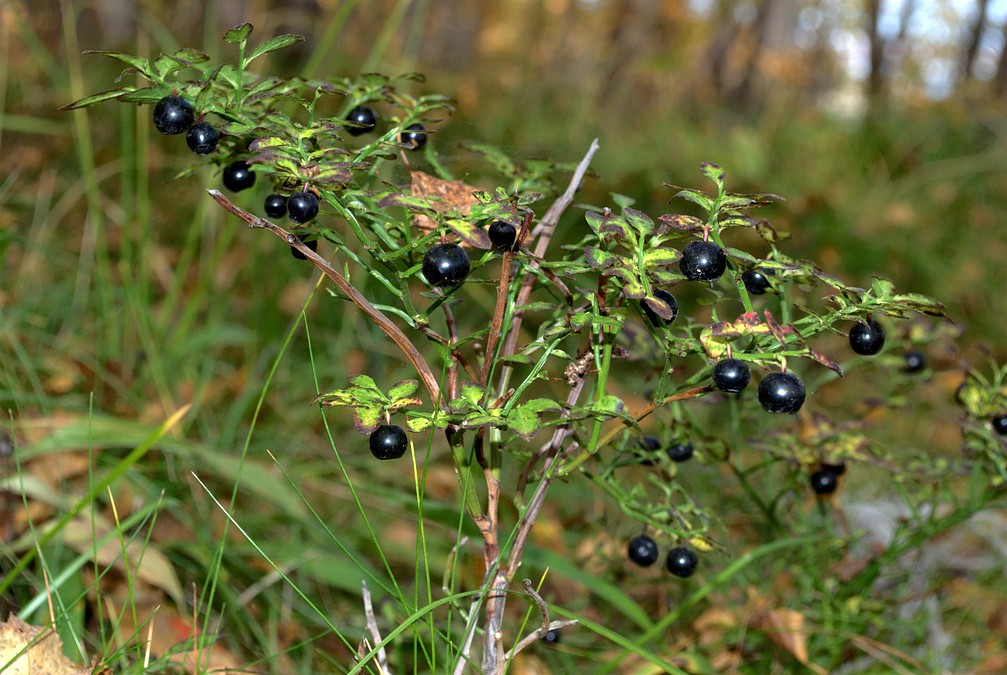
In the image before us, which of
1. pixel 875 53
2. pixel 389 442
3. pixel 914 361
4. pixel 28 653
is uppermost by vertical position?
pixel 389 442

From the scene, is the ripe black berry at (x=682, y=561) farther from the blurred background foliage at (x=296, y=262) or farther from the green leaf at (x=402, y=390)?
the green leaf at (x=402, y=390)

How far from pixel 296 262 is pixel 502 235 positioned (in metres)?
1.95

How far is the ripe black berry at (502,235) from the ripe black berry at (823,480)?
686mm

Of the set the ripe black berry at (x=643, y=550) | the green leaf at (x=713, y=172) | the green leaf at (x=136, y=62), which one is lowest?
the ripe black berry at (x=643, y=550)

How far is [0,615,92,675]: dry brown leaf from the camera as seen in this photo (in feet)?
3.32

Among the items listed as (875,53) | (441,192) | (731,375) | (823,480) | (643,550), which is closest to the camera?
(731,375)

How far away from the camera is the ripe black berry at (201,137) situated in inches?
34.0

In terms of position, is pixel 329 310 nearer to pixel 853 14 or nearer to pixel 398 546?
pixel 398 546

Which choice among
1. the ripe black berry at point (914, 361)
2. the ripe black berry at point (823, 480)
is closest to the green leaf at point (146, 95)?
the ripe black berry at point (823, 480)

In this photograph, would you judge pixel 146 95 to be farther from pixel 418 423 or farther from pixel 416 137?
pixel 418 423

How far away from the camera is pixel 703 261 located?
2.68 ft

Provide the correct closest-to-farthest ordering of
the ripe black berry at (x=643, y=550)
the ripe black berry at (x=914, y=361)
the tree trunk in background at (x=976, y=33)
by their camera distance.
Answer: the ripe black berry at (x=643, y=550)
the ripe black berry at (x=914, y=361)
the tree trunk in background at (x=976, y=33)

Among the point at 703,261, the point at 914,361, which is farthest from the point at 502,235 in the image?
the point at 914,361

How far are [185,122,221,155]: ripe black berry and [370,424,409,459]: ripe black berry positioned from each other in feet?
1.04
